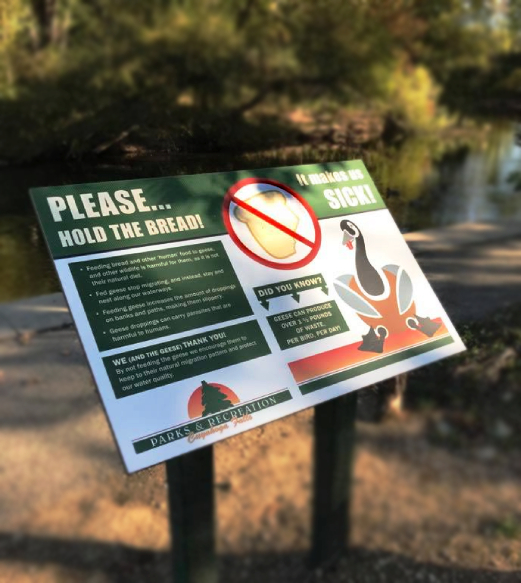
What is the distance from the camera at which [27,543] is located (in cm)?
207

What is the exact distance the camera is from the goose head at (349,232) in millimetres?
1554

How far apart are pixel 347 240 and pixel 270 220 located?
0.22 metres

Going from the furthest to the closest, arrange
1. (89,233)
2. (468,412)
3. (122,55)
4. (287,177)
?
(468,412) → (122,55) → (287,177) → (89,233)

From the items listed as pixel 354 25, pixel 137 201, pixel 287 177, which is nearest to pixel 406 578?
pixel 287 177

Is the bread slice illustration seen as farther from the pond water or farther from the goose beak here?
the pond water

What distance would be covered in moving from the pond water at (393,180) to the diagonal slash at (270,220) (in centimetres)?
25

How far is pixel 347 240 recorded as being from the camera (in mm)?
1557

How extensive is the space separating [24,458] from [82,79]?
4.97 feet

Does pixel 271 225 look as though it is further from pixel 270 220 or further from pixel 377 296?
pixel 377 296

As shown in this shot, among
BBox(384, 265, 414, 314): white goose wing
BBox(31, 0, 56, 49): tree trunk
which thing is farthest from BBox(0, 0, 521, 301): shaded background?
BBox(384, 265, 414, 314): white goose wing

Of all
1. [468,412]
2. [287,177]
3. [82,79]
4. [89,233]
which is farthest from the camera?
[468,412]

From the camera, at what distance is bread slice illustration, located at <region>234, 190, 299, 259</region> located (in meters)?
1.43

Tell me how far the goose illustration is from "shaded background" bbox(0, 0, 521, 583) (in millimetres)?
381

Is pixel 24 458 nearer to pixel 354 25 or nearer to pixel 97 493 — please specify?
pixel 97 493
